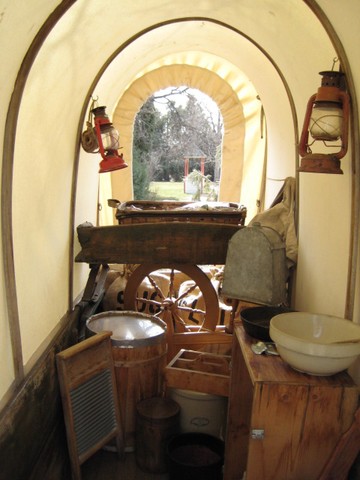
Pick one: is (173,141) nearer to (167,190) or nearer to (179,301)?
(167,190)

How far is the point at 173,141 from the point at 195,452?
871 centimetres

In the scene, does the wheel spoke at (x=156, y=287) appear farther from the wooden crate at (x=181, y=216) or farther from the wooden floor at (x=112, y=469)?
the wooden floor at (x=112, y=469)

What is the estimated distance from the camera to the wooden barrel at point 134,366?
302 cm

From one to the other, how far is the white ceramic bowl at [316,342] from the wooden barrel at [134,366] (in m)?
1.17

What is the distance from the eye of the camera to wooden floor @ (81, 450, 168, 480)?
293cm

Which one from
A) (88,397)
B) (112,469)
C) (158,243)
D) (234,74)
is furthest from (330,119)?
(234,74)

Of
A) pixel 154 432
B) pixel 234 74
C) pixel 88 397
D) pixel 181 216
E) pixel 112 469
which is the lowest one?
pixel 112 469

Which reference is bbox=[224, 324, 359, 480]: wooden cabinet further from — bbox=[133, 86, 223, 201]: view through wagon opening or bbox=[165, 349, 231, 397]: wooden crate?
bbox=[133, 86, 223, 201]: view through wagon opening

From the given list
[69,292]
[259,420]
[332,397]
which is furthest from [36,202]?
[332,397]

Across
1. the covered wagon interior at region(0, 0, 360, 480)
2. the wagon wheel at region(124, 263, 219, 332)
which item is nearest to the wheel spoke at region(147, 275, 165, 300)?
the wagon wheel at region(124, 263, 219, 332)

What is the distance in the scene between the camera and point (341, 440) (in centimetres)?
181

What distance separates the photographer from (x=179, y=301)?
4.36m

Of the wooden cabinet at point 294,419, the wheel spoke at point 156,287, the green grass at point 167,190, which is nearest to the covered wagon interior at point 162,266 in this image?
the wooden cabinet at point 294,419

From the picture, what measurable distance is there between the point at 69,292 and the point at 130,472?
134cm
